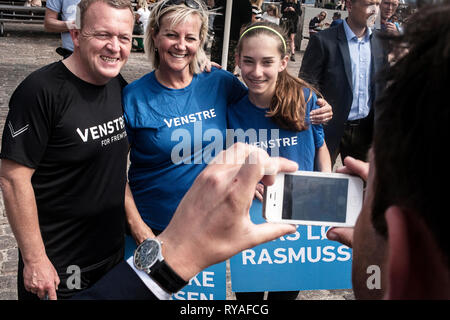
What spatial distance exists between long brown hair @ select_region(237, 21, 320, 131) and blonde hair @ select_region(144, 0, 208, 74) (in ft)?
0.95

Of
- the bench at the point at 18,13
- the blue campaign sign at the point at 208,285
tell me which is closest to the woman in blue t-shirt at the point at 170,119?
the blue campaign sign at the point at 208,285

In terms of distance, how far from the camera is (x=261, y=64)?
2.73m

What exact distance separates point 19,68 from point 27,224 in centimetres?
924

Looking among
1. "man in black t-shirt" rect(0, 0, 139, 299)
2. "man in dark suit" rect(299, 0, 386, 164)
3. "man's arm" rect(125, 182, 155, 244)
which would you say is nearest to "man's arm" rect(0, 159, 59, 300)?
"man in black t-shirt" rect(0, 0, 139, 299)

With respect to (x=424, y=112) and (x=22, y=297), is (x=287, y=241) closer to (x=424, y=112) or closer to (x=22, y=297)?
(x=22, y=297)

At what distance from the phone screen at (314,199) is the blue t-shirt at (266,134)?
3.16ft

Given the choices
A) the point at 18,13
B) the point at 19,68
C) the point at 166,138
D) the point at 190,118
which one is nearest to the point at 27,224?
the point at 166,138

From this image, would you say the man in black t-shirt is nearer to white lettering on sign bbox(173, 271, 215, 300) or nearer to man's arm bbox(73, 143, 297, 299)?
white lettering on sign bbox(173, 271, 215, 300)

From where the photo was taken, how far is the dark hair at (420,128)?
0.62 metres

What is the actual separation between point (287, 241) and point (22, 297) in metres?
1.45

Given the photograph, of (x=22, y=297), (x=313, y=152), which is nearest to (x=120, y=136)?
(x=22, y=297)

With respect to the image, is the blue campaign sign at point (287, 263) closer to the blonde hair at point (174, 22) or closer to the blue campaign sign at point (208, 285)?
the blue campaign sign at point (208, 285)

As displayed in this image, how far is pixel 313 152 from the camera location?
8.98ft

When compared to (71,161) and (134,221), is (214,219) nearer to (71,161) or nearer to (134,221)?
(71,161)
